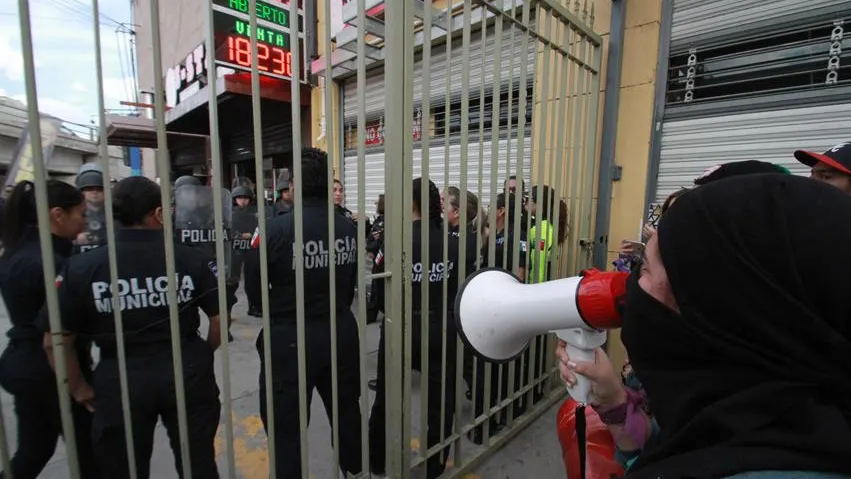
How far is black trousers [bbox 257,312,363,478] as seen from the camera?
1.95m

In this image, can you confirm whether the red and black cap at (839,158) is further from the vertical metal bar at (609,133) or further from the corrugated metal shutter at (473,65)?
the corrugated metal shutter at (473,65)

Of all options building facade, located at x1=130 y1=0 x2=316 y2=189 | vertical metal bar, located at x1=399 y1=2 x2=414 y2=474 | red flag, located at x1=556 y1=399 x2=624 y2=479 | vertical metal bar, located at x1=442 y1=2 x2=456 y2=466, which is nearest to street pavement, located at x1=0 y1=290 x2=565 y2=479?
vertical metal bar, located at x1=442 y1=2 x2=456 y2=466

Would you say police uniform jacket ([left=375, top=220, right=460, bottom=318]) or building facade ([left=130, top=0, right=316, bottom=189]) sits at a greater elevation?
building facade ([left=130, top=0, right=316, bottom=189])

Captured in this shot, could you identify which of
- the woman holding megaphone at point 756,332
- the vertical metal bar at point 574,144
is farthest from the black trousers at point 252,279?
the vertical metal bar at point 574,144

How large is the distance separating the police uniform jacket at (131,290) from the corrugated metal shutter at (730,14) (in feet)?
11.6

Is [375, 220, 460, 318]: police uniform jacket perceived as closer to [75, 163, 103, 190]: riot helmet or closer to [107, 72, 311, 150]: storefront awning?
[75, 163, 103, 190]: riot helmet

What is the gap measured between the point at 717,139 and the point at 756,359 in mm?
2956

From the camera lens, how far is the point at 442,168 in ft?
14.6

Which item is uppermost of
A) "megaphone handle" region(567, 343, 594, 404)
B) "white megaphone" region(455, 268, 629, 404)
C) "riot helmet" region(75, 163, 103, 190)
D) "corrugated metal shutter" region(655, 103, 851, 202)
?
"corrugated metal shutter" region(655, 103, 851, 202)

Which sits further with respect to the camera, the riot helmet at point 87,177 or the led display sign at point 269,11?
the led display sign at point 269,11

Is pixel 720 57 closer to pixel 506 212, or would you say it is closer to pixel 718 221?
pixel 506 212

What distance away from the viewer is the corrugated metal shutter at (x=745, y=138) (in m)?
2.53

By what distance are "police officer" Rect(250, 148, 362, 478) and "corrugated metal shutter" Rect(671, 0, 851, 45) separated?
2.83 meters

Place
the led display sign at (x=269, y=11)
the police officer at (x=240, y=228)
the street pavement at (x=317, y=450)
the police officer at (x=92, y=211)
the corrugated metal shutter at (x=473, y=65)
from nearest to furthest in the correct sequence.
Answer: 1. the street pavement at (x=317, y=450)
2. the police officer at (x=92, y=211)
3. the corrugated metal shutter at (x=473, y=65)
4. the led display sign at (x=269, y=11)
5. the police officer at (x=240, y=228)
